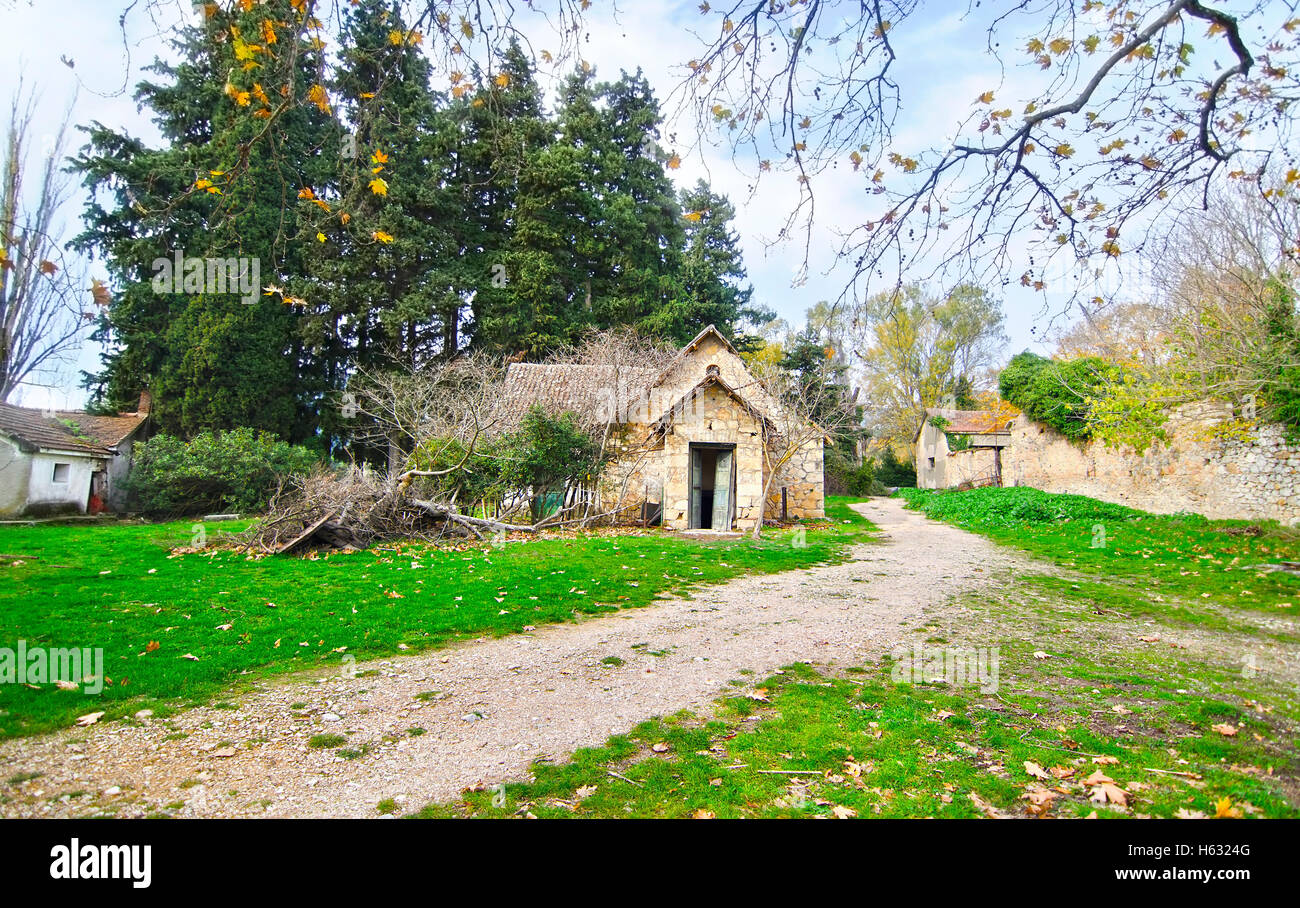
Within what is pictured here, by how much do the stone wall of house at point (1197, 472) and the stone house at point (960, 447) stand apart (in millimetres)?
6291

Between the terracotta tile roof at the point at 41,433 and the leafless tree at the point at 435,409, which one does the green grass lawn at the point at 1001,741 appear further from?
the terracotta tile roof at the point at 41,433

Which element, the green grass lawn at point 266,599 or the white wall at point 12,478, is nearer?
the green grass lawn at point 266,599

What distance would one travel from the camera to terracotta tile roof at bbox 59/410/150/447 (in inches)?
859

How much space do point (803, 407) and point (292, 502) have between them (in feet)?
46.2

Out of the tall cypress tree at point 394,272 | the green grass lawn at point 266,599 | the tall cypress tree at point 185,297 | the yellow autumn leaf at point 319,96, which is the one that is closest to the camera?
the yellow autumn leaf at point 319,96

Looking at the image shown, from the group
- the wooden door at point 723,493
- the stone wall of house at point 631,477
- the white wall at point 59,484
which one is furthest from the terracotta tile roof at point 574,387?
the white wall at point 59,484

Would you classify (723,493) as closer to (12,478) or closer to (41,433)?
(12,478)

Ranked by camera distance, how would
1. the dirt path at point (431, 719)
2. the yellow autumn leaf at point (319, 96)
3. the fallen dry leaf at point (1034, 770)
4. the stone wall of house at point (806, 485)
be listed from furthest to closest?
the stone wall of house at point (806, 485) < the yellow autumn leaf at point (319, 96) < the fallen dry leaf at point (1034, 770) < the dirt path at point (431, 719)

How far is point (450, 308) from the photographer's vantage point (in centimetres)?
2919

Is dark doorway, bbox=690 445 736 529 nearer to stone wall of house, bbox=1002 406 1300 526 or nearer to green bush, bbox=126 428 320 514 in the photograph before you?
stone wall of house, bbox=1002 406 1300 526

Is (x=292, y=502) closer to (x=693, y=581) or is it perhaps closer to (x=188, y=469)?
(x=693, y=581)

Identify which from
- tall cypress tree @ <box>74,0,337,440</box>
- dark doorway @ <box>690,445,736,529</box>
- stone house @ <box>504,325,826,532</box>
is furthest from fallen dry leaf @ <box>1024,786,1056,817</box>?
tall cypress tree @ <box>74,0,337,440</box>

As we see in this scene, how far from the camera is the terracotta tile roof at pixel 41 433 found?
1869 cm

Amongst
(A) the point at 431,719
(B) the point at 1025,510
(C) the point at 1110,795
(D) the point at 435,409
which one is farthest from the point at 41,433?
(B) the point at 1025,510
